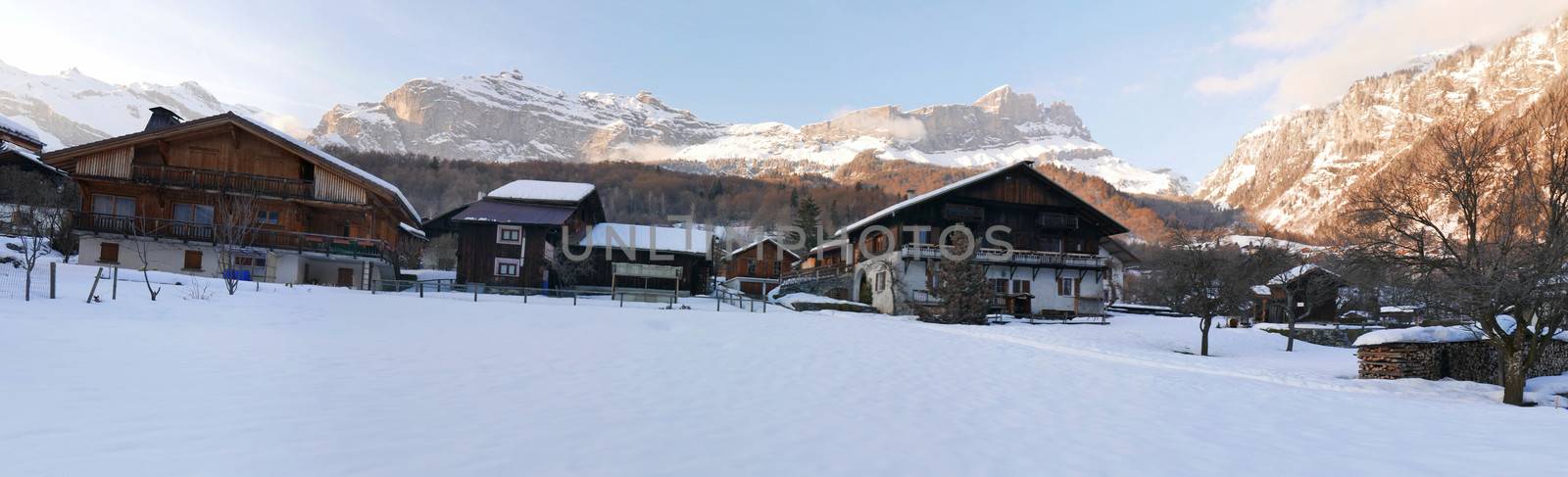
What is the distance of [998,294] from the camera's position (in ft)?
129

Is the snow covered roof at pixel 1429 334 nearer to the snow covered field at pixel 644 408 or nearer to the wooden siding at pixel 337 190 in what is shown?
the snow covered field at pixel 644 408

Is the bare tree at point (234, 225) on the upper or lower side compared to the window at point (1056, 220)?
lower

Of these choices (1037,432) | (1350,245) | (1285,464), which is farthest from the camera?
(1350,245)

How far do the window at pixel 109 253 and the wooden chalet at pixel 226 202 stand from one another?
0.05 metres

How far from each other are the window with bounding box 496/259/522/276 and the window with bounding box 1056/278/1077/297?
3322cm

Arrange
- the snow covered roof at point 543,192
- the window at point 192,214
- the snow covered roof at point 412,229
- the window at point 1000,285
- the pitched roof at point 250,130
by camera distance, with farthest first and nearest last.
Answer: the snow covered roof at point 412,229 → the snow covered roof at point 543,192 → the window at point 1000,285 → the window at point 192,214 → the pitched roof at point 250,130

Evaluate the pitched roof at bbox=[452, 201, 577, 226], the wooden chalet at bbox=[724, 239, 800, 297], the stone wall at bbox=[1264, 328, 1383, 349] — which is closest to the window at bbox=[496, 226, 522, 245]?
the pitched roof at bbox=[452, 201, 577, 226]

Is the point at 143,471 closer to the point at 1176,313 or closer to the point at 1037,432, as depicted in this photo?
the point at 1037,432

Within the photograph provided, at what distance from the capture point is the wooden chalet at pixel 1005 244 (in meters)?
39.6

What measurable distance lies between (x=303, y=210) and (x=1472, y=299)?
4639cm

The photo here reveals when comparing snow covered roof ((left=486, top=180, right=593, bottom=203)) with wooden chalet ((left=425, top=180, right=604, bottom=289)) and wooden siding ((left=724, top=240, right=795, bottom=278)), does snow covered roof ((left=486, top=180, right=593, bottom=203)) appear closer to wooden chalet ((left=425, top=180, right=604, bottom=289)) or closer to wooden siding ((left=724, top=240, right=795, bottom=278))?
wooden chalet ((left=425, top=180, right=604, bottom=289))

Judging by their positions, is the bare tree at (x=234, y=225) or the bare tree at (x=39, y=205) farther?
the bare tree at (x=39, y=205)

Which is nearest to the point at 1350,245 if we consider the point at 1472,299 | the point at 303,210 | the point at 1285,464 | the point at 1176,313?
the point at 1472,299

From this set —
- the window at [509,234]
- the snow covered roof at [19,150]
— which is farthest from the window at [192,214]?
the snow covered roof at [19,150]
